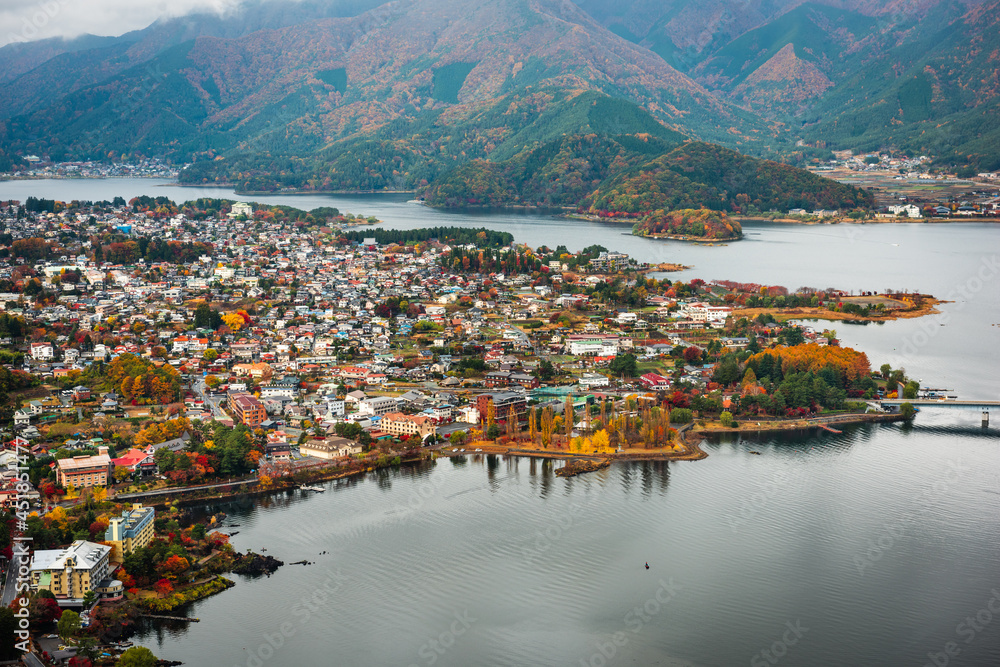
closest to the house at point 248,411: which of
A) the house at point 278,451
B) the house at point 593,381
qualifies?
the house at point 278,451

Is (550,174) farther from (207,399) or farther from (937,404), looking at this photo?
(207,399)

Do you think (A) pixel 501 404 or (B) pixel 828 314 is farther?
(B) pixel 828 314

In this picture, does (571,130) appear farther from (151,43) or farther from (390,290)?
(151,43)

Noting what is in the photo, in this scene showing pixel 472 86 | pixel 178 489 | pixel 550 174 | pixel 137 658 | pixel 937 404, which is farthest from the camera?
Result: pixel 472 86

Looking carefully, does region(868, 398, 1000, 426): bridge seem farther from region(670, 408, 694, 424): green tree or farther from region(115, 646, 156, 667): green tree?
region(115, 646, 156, 667): green tree

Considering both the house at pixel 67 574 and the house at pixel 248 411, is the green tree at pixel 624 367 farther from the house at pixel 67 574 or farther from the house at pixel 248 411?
the house at pixel 67 574

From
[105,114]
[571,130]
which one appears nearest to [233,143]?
[105,114]

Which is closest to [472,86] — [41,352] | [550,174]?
[550,174]
